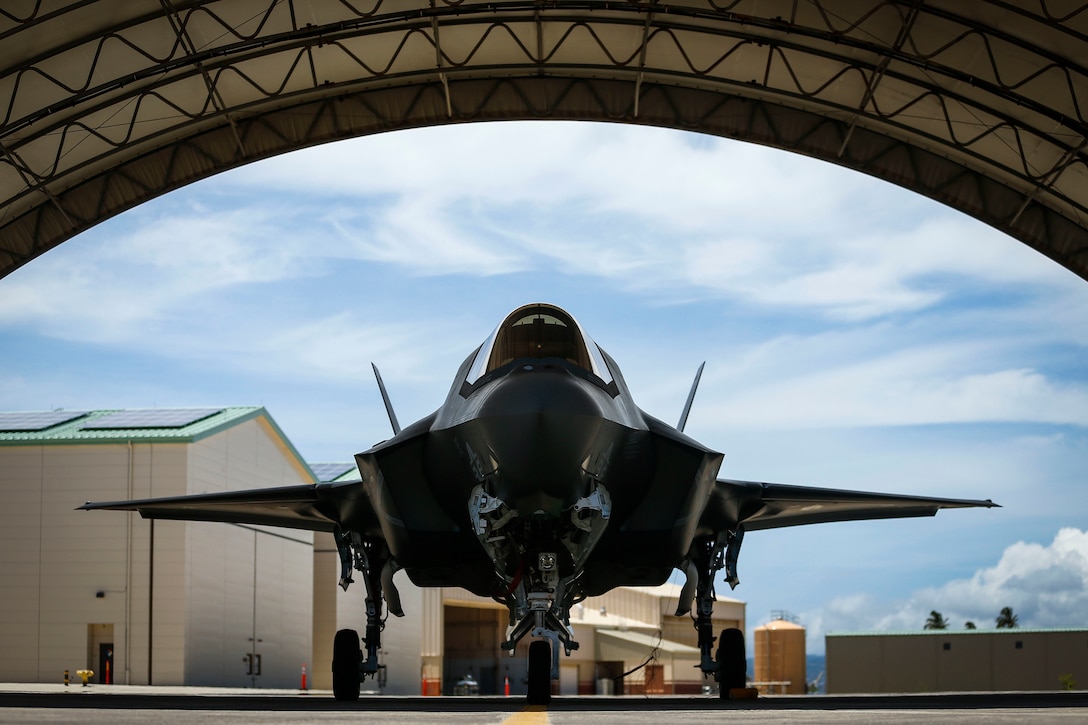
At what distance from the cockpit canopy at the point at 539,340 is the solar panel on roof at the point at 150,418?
68.0 feet

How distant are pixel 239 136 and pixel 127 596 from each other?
13.1 meters

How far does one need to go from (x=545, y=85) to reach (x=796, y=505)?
831 cm

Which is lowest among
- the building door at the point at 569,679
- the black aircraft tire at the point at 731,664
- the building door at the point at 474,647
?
the building door at the point at 569,679

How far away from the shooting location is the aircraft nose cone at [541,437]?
30.4ft

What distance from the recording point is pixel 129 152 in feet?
64.7

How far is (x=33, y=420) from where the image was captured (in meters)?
31.2

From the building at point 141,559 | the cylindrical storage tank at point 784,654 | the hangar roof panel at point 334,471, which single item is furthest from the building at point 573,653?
the building at point 141,559

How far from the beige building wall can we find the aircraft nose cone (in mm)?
20364

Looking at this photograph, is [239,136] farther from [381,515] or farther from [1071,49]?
[1071,49]

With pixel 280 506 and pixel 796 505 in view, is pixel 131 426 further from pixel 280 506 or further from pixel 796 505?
pixel 796 505

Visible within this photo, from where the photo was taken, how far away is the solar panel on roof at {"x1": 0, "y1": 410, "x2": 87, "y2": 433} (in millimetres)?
30000

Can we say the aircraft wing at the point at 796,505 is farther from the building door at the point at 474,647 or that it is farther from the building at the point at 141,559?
the building door at the point at 474,647

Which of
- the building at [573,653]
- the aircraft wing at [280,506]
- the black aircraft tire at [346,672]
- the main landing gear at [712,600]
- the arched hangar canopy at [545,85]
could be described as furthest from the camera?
the building at [573,653]

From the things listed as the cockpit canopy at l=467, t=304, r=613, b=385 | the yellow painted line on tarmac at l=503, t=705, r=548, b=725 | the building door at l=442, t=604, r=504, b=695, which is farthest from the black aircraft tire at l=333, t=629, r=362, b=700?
the building door at l=442, t=604, r=504, b=695
